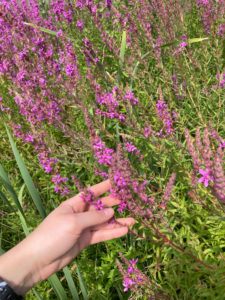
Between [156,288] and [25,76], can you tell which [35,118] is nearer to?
[25,76]

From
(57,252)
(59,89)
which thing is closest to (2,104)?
(59,89)

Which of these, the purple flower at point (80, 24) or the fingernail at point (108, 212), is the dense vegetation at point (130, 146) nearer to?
the purple flower at point (80, 24)

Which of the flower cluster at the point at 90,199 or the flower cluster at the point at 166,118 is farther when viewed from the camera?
the flower cluster at the point at 166,118

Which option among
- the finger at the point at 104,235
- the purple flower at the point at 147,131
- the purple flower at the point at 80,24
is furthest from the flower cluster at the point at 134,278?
the purple flower at the point at 80,24

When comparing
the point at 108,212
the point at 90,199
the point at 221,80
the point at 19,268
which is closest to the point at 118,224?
the point at 108,212

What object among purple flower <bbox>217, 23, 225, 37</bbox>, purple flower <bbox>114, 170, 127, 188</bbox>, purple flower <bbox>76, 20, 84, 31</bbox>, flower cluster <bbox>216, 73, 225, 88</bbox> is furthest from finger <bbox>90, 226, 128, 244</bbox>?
purple flower <bbox>76, 20, 84, 31</bbox>

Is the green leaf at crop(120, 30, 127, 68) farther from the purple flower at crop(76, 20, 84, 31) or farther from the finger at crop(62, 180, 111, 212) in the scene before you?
the finger at crop(62, 180, 111, 212)

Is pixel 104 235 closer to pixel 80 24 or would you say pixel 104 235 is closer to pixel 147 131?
pixel 147 131
